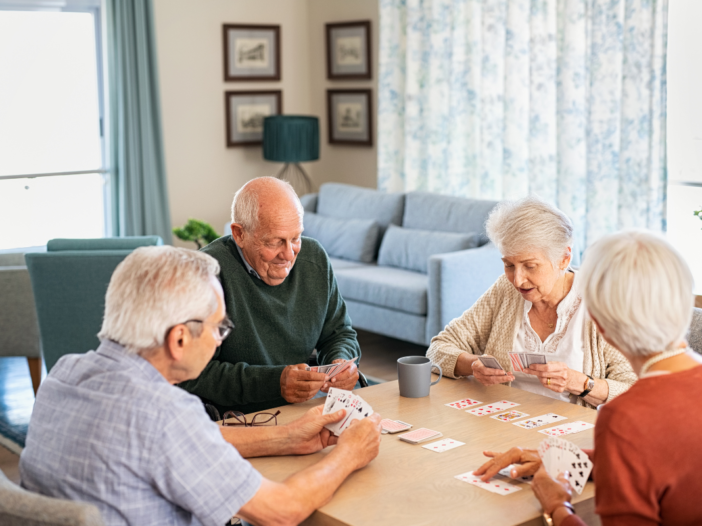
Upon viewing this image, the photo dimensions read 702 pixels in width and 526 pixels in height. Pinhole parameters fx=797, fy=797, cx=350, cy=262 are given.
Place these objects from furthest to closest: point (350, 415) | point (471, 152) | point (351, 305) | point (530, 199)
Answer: point (471, 152) → point (351, 305) → point (530, 199) → point (350, 415)

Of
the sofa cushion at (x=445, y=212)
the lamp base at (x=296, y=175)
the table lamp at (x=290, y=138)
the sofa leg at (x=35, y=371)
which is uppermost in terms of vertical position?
the table lamp at (x=290, y=138)

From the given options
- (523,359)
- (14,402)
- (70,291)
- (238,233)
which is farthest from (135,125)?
(523,359)

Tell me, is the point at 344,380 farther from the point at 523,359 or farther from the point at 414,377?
the point at 523,359

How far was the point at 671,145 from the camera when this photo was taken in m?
4.71

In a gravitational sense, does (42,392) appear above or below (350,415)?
above

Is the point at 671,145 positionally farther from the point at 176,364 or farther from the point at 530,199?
the point at 176,364

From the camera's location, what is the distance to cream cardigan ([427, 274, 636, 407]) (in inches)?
85.7

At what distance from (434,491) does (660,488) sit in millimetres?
453

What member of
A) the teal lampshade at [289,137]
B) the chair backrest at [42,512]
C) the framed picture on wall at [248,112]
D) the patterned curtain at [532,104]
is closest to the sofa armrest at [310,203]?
the teal lampshade at [289,137]

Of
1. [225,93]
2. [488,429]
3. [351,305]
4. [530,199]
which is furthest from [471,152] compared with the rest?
[488,429]

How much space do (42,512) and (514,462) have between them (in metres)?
0.92

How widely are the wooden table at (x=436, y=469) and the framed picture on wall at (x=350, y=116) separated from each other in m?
5.00

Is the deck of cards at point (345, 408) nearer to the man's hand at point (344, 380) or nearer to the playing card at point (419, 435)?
the playing card at point (419, 435)

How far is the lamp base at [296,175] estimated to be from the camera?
7.25m
